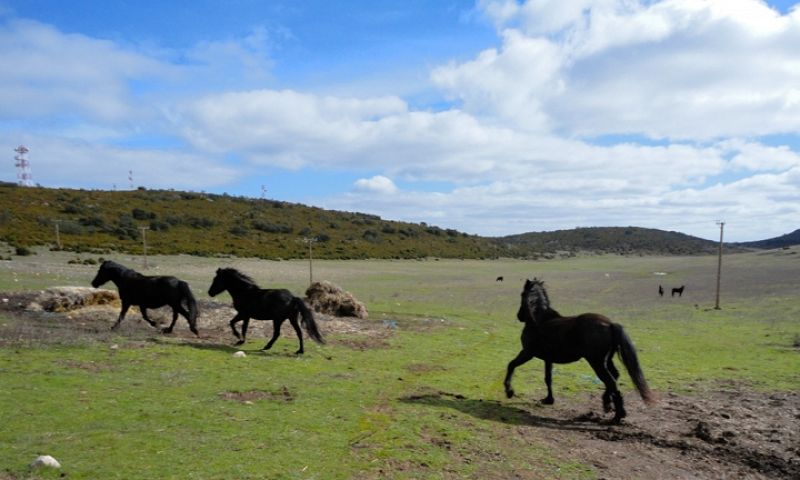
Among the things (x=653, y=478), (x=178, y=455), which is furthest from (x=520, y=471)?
(x=178, y=455)

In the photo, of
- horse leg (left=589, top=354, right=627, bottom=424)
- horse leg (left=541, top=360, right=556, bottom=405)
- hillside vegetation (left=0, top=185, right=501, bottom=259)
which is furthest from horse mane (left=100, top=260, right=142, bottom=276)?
hillside vegetation (left=0, top=185, right=501, bottom=259)

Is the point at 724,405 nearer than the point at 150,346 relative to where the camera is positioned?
Yes

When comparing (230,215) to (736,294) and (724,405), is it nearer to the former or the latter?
(736,294)

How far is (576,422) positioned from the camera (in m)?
8.89

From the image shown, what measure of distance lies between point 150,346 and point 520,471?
874cm

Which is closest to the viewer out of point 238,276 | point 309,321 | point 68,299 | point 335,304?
point 309,321

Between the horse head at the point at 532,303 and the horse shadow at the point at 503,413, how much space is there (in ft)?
5.62

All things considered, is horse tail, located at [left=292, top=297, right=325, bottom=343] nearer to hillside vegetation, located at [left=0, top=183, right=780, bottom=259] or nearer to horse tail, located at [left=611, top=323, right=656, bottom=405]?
horse tail, located at [left=611, top=323, right=656, bottom=405]

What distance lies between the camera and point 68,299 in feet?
51.8

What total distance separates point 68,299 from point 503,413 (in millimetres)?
13210

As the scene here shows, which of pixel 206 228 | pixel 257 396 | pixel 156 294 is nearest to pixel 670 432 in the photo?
pixel 257 396

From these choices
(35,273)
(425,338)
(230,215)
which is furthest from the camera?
(230,215)

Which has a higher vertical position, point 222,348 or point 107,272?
point 107,272

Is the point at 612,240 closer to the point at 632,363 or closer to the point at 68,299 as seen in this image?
the point at 68,299
